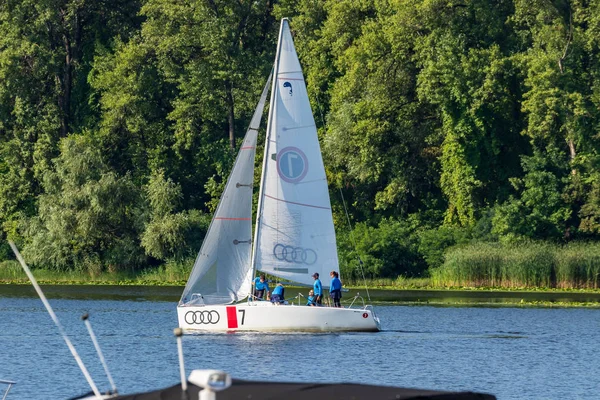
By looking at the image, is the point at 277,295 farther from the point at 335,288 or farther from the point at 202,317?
the point at 202,317

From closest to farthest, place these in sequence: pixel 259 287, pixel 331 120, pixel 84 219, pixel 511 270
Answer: pixel 259 287 → pixel 511 270 → pixel 84 219 → pixel 331 120

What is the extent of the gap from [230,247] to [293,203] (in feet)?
7.75

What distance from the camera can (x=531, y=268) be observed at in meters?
58.6

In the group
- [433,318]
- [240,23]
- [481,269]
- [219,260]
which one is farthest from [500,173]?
[219,260]

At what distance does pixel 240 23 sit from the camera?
78.1 metres

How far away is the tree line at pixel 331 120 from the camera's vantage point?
6719 cm

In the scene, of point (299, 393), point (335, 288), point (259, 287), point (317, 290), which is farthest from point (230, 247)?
point (299, 393)

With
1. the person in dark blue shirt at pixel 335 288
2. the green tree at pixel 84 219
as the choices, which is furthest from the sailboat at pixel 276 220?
the green tree at pixel 84 219

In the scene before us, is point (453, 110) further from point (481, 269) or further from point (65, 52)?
point (65, 52)

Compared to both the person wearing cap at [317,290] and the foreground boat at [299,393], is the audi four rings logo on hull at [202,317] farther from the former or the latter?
the foreground boat at [299,393]

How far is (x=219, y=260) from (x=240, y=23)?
3966cm

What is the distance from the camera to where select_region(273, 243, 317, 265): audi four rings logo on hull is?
133 feet

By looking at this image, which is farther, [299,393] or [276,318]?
[276,318]

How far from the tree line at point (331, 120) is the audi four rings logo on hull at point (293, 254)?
80.8ft
